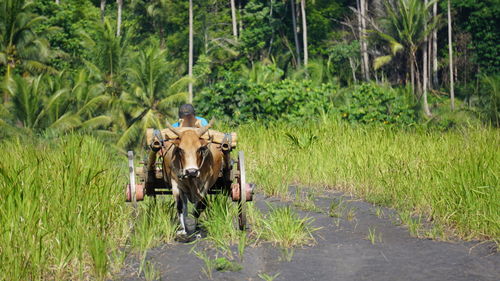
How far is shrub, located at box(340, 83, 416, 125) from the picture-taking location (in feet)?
74.4

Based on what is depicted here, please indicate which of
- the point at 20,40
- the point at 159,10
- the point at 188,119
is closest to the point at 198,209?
the point at 188,119

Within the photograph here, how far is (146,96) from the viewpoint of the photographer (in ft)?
95.2

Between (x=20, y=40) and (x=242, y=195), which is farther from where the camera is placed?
(x=20, y=40)

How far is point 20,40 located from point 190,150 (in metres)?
25.1

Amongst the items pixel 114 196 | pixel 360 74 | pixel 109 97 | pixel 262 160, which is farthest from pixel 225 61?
pixel 114 196

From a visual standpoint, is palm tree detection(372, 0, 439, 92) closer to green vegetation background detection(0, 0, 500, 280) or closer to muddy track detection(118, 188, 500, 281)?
green vegetation background detection(0, 0, 500, 280)

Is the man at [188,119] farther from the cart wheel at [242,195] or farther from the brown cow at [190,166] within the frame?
the cart wheel at [242,195]

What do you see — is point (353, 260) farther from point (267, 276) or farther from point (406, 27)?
point (406, 27)

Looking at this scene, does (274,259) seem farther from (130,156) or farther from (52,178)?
(52,178)

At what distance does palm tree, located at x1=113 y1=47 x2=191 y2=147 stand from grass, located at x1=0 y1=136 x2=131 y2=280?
20852mm

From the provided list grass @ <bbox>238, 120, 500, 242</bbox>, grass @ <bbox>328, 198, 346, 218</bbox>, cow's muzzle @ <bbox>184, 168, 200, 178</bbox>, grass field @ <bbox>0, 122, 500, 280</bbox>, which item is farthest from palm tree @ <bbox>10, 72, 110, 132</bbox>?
cow's muzzle @ <bbox>184, 168, 200, 178</bbox>

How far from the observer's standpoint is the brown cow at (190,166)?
6.63 meters

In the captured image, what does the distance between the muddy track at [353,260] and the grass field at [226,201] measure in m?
0.19

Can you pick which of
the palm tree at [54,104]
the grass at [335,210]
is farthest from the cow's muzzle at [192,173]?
the palm tree at [54,104]
